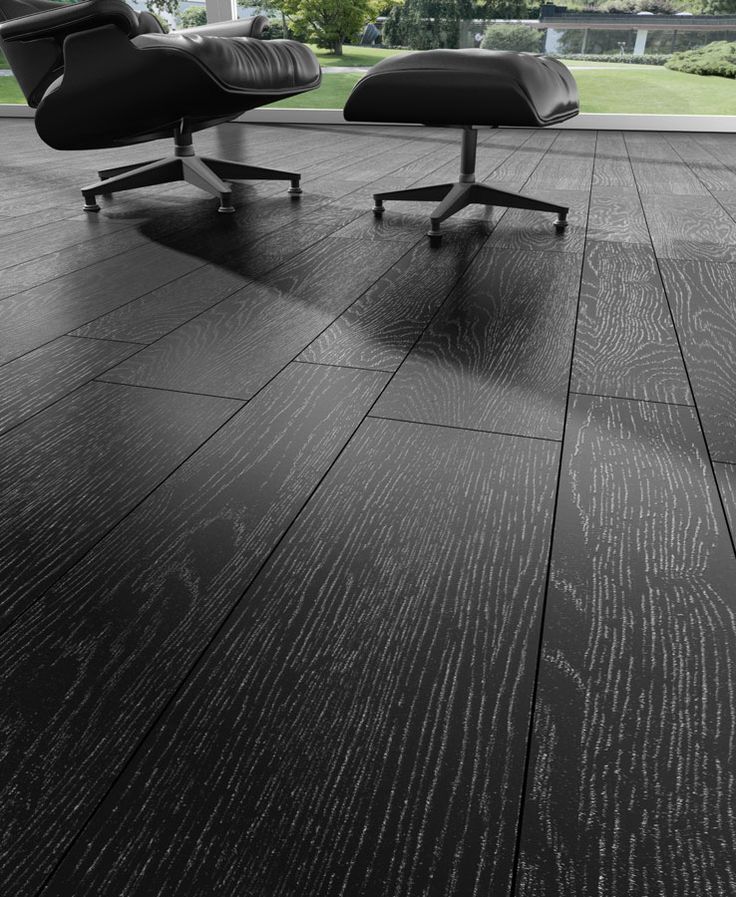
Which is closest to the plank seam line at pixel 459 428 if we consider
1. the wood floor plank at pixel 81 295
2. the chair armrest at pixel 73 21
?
the wood floor plank at pixel 81 295

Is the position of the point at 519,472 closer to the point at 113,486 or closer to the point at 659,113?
the point at 113,486

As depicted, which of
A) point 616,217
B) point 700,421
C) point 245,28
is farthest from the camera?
point 245,28

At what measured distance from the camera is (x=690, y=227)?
212cm

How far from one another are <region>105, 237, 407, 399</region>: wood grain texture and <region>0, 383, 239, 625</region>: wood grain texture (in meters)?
0.06

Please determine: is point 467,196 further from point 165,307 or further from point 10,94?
point 10,94

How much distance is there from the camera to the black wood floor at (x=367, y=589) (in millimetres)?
482

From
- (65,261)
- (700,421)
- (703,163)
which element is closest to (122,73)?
(65,261)

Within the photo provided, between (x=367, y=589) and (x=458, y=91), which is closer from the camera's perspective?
(x=367, y=589)

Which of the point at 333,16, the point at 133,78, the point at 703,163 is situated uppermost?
the point at 133,78

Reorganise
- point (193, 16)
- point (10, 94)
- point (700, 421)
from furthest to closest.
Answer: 1. point (10, 94)
2. point (193, 16)
3. point (700, 421)

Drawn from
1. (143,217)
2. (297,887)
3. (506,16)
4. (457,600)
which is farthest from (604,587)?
(506,16)

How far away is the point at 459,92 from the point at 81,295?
977mm

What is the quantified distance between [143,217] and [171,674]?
186cm

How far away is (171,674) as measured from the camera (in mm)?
604
